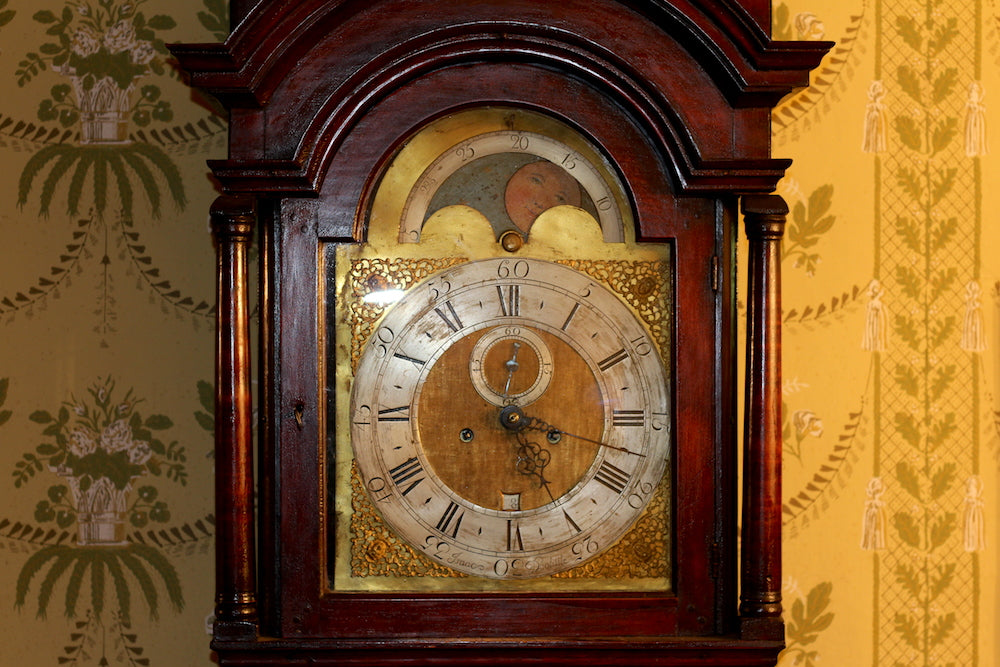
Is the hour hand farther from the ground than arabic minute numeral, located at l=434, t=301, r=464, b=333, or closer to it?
closer to it

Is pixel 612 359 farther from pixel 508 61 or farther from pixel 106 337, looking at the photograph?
pixel 106 337

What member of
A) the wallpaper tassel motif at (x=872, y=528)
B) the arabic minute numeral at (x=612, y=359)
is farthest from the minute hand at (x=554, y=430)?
the wallpaper tassel motif at (x=872, y=528)

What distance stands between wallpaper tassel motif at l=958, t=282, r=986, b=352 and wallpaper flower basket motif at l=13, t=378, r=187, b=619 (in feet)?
4.65

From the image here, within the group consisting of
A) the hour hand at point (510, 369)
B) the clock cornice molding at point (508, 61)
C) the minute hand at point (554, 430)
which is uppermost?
the clock cornice molding at point (508, 61)

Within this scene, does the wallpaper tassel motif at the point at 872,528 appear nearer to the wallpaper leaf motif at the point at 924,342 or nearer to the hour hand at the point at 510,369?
the wallpaper leaf motif at the point at 924,342

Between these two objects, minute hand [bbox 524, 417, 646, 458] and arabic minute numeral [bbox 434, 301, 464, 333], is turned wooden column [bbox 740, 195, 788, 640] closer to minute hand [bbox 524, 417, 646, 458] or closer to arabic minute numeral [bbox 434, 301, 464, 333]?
minute hand [bbox 524, 417, 646, 458]

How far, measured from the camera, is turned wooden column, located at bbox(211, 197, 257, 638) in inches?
59.7

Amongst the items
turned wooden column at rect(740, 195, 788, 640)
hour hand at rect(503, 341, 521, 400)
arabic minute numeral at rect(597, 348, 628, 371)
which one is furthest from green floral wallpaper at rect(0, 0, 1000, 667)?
hour hand at rect(503, 341, 521, 400)

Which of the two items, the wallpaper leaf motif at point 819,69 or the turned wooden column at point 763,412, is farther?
the wallpaper leaf motif at point 819,69

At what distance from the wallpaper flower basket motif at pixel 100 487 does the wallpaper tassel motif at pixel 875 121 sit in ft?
4.41

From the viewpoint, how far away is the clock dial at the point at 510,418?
1.55 metres

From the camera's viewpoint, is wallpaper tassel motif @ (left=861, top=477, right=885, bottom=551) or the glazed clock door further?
wallpaper tassel motif @ (left=861, top=477, right=885, bottom=551)

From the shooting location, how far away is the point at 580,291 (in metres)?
1.57

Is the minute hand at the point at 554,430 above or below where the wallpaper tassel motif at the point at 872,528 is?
above
